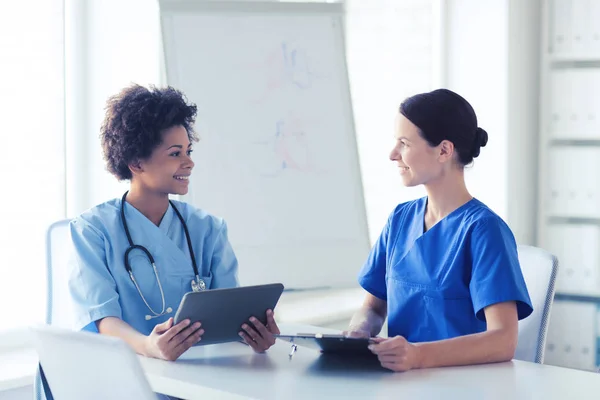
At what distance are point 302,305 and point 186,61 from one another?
122cm

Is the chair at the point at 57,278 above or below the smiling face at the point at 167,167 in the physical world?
below

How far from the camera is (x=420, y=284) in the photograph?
1.79 meters

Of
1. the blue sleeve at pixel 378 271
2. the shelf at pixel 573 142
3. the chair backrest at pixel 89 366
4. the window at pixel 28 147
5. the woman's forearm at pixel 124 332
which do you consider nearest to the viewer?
the chair backrest at pixel 89 366

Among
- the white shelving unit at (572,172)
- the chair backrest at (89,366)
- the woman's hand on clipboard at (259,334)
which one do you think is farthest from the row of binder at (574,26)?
the chair backrest at (89,366)

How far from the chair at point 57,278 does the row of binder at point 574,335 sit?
7.89ft

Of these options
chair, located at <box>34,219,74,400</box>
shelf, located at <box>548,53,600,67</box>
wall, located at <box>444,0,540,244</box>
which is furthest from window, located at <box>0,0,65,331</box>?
shelf, located at <box>548,53,600,67</box>

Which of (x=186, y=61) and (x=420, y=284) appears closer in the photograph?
(x=420, y=284)

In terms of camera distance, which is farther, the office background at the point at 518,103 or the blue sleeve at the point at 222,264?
the office background at the point at 518,103

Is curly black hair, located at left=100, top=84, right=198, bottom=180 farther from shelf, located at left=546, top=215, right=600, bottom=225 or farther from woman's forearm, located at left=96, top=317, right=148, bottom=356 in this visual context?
shelf, located at left=546, top=215, right=600, bottom=225

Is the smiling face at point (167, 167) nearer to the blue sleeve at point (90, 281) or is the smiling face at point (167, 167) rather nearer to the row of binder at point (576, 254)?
the blue sleeve at point (90, 281)

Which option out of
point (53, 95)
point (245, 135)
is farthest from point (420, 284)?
point (53, 95)

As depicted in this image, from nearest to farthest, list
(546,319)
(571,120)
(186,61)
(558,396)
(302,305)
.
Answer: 1. (558,396)
2. (546,319)
3. (186,61)
4. (302,305)
5. (571,120)

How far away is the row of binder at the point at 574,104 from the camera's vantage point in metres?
3.61

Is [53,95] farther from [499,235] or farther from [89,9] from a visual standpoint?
[499,235]
